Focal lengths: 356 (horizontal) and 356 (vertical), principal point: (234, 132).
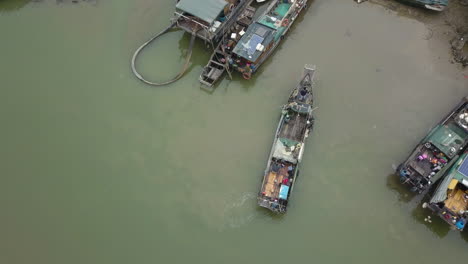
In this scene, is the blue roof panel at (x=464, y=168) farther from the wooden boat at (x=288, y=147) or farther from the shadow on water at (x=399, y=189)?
the wooden boat at (x=288, y=147)

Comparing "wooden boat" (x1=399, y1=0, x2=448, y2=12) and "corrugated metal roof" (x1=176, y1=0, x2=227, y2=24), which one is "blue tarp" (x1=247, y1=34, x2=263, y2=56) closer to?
"corrugated metal roof" (x1=176, y1=0, x2=227, y2=24)

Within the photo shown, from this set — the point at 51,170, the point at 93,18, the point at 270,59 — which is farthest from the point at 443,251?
the point at 93,18

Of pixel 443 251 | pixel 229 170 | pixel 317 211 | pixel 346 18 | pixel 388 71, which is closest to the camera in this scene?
pixel 443 251

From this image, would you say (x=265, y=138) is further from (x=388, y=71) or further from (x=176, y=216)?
(x=388, y=71)

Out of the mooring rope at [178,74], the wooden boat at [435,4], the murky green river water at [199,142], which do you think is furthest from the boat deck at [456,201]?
the mooring rope at [178,74]

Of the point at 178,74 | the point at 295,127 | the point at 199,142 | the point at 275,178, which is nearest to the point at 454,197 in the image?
the point at 295,127
